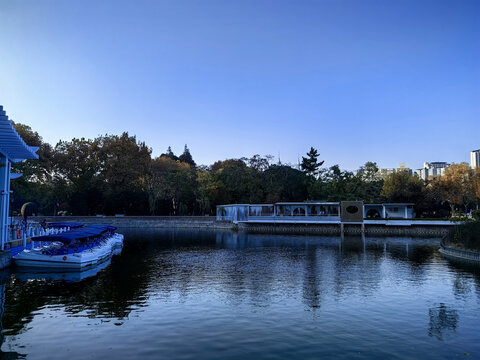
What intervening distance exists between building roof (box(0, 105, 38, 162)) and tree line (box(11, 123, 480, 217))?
4700cm

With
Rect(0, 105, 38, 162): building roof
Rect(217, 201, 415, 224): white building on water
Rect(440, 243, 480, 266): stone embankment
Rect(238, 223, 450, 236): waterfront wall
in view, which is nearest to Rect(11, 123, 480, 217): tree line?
Rect(217, 201, 415, 224): white building on water

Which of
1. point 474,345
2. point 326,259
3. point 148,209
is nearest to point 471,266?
point 326,259

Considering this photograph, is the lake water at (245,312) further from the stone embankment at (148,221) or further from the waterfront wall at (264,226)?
the stone embankment at (148,221)

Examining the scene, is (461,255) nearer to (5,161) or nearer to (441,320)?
(441,320)

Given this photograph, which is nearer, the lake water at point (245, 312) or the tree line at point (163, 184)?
the lake water at point (245, 312)

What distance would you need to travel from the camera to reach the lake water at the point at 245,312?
36.8 feet

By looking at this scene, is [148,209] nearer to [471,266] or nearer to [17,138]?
[17,138]

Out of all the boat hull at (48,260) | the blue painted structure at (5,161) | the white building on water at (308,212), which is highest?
the blue painted structure at (5,161)

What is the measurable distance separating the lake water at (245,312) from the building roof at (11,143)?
8.94 metres

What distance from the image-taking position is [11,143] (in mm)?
24562

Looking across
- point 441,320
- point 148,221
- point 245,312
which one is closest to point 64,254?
point 245,312

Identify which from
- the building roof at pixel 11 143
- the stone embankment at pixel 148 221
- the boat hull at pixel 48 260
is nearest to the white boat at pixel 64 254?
the boat hull at pixel 48 260

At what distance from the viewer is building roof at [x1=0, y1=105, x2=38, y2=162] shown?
2120 cm

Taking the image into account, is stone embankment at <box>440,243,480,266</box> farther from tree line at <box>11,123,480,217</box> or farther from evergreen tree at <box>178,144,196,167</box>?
evergreen tree at <box>178,144,196,167</box>
